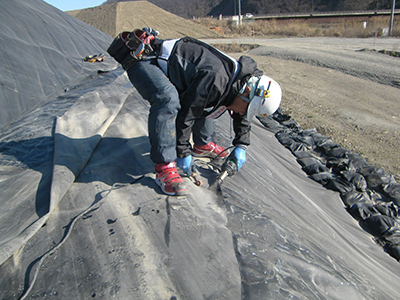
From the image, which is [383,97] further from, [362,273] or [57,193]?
[57,193]

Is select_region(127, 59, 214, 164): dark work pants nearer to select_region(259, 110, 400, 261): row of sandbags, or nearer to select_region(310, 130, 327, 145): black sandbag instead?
select_region(259, 110, 400, 261): row of sandbags

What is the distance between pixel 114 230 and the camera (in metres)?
1.66

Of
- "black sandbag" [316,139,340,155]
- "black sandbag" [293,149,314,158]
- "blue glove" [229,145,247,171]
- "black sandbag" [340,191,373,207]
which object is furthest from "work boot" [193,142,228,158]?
"black sandbag" [316,139,340,155]

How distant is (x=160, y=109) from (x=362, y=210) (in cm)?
250

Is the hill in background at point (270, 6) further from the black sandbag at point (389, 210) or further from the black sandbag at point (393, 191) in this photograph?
the black sandbag at point (389, 210)

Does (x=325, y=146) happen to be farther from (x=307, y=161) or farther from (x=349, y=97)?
(x=349, y=97)

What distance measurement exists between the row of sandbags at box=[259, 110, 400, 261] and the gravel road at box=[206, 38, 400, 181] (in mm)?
524

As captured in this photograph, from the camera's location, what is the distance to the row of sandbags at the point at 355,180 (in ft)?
9.19

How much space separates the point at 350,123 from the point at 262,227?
4538 mm

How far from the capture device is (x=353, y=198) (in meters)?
3.20

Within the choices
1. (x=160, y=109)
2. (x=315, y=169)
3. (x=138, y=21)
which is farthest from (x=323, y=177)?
(x=138, y=21)

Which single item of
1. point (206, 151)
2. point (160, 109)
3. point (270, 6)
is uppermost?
point (270, 6)

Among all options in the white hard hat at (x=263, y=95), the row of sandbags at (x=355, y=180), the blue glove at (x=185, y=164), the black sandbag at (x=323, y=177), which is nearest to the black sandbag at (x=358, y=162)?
the row of sandbags at (x=355, y=180)

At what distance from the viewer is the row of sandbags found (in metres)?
2.80
